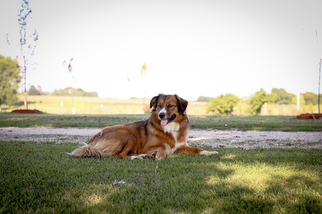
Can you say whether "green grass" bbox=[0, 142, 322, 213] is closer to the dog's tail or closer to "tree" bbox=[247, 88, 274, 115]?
the dog's tail

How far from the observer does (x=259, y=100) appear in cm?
4678

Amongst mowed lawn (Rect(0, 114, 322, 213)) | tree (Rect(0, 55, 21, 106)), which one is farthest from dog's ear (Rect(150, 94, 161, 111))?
tree (Rect(0, 55, 21, 106))

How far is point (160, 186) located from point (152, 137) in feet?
7.22

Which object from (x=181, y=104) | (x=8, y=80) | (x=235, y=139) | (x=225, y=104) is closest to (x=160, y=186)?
(x=181, y=104)

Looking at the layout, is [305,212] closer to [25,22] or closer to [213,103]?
[25,22]

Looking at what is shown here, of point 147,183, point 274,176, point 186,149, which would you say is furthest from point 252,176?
point 186,149

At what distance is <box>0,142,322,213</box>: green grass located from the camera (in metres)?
2.39

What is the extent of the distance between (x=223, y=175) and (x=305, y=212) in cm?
135

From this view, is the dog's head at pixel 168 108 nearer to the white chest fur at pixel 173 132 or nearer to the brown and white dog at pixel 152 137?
the brown and white dog at pixel 152 137

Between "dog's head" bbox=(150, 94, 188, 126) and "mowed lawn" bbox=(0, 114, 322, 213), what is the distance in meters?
1.04

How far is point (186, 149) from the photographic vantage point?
550cm

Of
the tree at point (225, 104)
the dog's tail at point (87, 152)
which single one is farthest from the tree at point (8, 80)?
the dog's tail at point (87, 152)

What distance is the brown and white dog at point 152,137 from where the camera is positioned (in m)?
4.93

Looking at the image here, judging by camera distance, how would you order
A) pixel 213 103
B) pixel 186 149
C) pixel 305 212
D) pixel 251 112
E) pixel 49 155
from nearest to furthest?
pixel 305 212 → pixel 49 155 → pixel 186 149 → pixel 251 112 → pixel 213 103
